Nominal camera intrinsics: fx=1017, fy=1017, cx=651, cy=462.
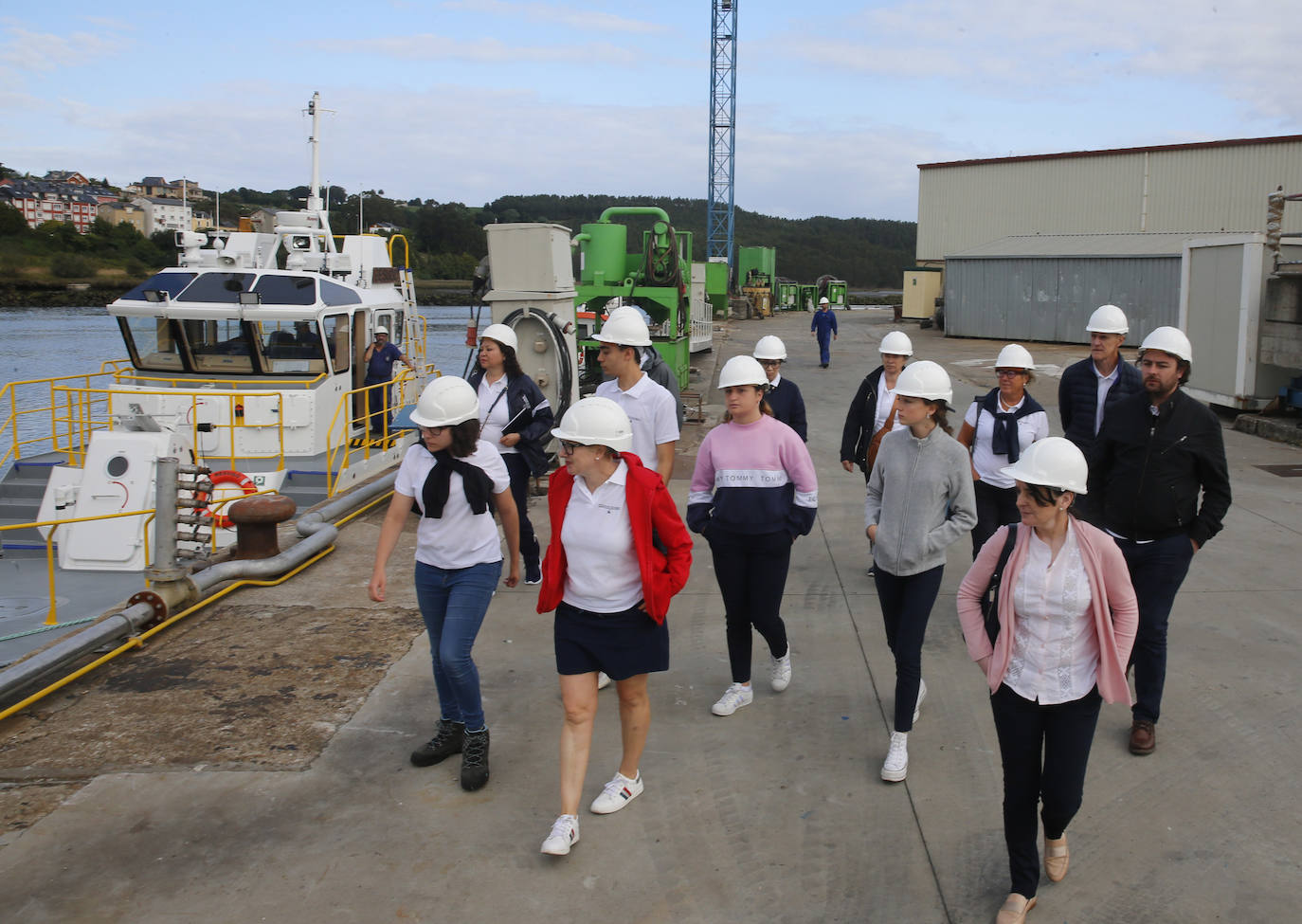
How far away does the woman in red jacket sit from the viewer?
381cm

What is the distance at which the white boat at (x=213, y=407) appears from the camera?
9.09 meters

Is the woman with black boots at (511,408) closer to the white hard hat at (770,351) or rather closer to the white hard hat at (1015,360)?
the white hard hat at (770,351)

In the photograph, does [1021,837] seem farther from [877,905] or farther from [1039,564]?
[1039,564]

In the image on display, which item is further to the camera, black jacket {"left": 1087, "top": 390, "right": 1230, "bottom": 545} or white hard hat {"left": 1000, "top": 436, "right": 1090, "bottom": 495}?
black jacket {"left": 1087, "top": 390, "right": 1230, "bottom": 545}

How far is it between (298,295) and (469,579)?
8338 mm

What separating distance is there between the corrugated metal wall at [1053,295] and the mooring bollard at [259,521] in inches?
984

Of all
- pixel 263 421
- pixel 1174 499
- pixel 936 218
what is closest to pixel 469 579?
pixel 1174 499

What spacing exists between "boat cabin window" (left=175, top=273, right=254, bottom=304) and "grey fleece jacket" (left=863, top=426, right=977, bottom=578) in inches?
371

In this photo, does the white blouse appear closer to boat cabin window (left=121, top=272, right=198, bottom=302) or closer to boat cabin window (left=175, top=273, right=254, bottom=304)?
boat cabin window (left=175, top=273, right=254, bottom=304)

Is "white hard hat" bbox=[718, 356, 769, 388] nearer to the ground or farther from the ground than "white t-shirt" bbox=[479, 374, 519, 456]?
farther from the ground

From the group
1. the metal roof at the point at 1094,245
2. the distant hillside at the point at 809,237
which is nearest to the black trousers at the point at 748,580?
the metal roof at the point at 1094,245

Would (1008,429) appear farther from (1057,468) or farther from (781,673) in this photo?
(1057,468)

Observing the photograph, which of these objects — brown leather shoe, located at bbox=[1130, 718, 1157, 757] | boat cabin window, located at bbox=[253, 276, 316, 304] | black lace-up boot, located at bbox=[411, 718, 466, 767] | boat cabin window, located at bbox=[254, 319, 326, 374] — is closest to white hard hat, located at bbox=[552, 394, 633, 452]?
black lace-up boot, located at bbox=[411, 718, 466, 767]

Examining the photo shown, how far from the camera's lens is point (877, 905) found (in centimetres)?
353
